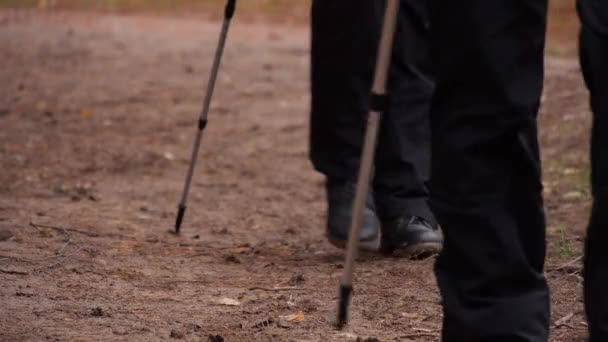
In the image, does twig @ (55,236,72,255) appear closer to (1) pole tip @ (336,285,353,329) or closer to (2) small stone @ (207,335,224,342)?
(2) small stone @ (207,335,224,342)

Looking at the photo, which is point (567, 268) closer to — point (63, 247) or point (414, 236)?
point (414, 236)

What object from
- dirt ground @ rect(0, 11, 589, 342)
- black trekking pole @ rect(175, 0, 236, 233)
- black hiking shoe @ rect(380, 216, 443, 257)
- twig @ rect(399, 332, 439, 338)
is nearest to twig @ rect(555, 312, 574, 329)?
dirt ground @ rect(0, 11, 589, 342)

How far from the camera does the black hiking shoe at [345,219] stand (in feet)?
14.0

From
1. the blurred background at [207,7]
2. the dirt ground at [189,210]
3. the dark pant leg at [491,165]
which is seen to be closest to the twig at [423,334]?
the dirt ground at [189,210]

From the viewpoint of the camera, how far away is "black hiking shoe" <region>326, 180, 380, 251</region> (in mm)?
4258

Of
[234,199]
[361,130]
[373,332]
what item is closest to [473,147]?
[373,332]

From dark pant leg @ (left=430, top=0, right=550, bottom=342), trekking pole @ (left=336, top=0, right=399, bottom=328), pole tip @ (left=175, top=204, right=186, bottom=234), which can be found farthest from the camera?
pole tip @ (left=175, top=204, right=186, bottom=234)

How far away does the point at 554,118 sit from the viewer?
282 inches

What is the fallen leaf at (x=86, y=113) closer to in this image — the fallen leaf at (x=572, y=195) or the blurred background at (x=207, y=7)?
the fallen leaf at (x=572, y=195)

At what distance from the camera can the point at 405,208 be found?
4.32 meters

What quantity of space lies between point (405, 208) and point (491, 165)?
1.66 metres

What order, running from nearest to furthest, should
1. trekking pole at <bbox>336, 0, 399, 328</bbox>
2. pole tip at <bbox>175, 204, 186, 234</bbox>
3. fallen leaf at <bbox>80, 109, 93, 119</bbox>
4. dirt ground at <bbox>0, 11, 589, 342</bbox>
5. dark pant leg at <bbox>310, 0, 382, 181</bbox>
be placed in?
trekking pole at <bbox>336, 0, 399, 328</bbox> → dirt ground at <bbox>0, 11, 589, 342</bbox> → dark pant leg at <bbox>310, 0, 382, 181</bbox> → pole tip at <bbox>175, 204, 186, 234</bbox> → fallen leaf at <bbox>80, 109, 93, 119</bbox>

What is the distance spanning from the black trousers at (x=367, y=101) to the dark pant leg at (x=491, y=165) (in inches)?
60.1

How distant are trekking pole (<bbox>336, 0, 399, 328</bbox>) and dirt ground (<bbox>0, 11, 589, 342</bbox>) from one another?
43 cm
